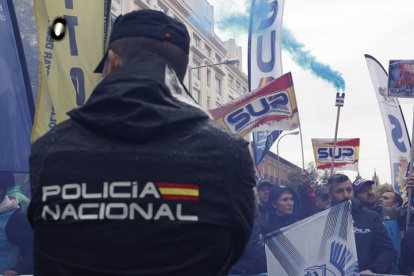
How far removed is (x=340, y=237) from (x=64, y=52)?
2.69 m

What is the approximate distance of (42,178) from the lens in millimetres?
1742

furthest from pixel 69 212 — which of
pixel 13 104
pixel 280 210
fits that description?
pixel 280 210

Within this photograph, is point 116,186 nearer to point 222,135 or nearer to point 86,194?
point 86,194

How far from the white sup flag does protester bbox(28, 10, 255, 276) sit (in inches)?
173

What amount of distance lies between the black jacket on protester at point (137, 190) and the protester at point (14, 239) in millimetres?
4810

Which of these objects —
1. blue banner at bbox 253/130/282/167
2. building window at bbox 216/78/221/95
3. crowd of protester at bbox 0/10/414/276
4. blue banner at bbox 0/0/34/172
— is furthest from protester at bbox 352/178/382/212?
building window at bbox 216/78/221/95

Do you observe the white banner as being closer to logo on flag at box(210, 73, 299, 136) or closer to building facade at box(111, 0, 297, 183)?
logo on flag at box(210, 73, 299, 136)

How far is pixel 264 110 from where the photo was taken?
947 centimetres

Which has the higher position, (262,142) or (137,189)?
(262,142)

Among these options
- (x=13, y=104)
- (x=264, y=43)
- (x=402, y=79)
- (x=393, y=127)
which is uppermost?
(x=264, y=43)

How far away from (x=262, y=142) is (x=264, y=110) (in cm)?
180

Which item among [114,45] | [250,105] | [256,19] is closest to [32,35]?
[256,19]

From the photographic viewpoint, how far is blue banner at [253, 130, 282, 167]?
11.0m

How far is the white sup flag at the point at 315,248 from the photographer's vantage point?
19.7ft
